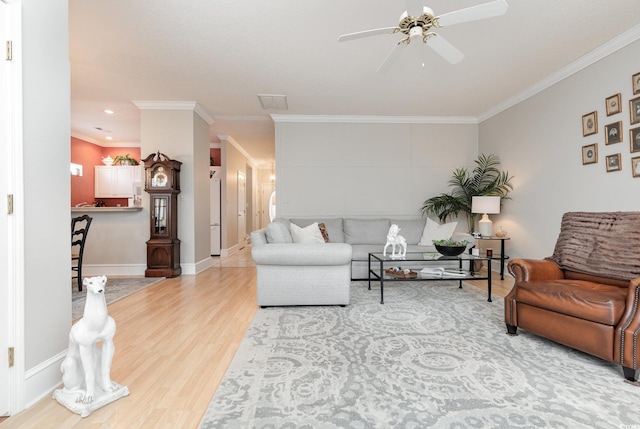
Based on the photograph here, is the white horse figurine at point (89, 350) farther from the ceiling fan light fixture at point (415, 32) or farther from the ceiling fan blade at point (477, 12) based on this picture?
the ceiling fan blade at point (477, 12)

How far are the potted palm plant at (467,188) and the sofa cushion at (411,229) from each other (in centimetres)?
53

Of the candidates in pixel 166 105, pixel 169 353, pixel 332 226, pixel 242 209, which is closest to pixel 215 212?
pixel 242 209

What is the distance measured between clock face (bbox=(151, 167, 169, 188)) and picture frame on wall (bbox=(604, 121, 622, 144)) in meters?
5.58

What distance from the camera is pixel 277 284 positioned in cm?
322

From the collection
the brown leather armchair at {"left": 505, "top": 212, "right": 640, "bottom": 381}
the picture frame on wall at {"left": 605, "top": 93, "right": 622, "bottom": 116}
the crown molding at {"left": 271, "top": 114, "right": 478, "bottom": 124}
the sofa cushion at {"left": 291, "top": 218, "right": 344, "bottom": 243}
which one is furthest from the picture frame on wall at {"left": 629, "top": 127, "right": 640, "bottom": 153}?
the sofa cushion at {"left": 291, "top": 218, "right": 344, "bottom": 243}

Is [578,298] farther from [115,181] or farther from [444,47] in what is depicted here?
[115,181]

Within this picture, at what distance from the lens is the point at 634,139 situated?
307 centimetres

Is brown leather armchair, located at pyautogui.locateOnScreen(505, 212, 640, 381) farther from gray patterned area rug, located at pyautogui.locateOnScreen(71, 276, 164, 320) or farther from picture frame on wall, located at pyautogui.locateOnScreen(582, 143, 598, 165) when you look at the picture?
gray patterned area rug, located at pyautogui.locateOnScreen(71, 276, 164, 320)

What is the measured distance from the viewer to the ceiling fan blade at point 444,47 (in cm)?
234

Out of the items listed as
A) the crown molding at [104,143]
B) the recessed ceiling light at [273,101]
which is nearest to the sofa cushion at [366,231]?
the recessed ceiling light at [273,101]

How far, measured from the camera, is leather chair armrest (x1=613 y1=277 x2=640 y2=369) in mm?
1772

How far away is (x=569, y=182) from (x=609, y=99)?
96cm

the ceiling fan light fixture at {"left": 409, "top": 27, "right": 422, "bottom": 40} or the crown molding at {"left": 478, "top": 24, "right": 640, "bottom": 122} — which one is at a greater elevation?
the crown molding at {"left": 478, "top": 24, "right": 640, "bottom": 122}

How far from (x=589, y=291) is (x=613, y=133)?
2.23 meters
